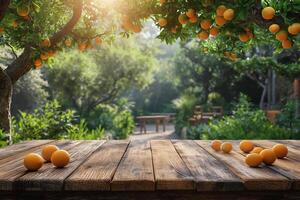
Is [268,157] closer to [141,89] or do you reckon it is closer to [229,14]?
[229,14]

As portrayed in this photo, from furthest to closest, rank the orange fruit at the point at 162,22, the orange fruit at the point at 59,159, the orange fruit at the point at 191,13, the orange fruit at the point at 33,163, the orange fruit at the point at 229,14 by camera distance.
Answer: the orange fruit at the point at 162,22 → the orange fruit at the point at 191,13 → the orange fruit at the point at 229,14 → the orange fruit at the point at 59,159 → the orange fruit at the point at 33,163

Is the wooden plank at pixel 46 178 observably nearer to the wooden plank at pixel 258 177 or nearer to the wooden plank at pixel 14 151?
the wooden plank at pixel 14 151

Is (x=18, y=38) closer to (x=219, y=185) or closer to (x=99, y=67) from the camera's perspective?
(x=219, y=185)

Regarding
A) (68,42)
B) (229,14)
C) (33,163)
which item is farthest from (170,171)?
(68,42)

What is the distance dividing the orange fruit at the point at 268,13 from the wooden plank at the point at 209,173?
3.93 ft

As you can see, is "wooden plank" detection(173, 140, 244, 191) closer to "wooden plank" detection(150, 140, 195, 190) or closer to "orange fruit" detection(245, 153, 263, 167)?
"wooden plank" detection(150, 140, 195, 190)

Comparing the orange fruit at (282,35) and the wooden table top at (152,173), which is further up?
the orange fruit at (282,35)

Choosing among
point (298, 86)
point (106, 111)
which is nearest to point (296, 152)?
point (298, 86)

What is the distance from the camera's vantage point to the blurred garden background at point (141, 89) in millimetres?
9547


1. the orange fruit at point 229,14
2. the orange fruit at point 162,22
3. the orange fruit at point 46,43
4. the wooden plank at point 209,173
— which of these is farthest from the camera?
the orange fruit at point 46,43

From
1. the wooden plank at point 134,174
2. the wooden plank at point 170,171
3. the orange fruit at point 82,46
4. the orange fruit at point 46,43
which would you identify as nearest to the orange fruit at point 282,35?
the wooden plank at point 170,171

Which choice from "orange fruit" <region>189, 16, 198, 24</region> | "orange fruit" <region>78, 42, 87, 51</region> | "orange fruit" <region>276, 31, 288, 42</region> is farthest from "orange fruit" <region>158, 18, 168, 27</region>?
"orange fruit" <region>78, 42, 87, 51</region>

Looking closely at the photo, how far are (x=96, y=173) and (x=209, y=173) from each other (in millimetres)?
657

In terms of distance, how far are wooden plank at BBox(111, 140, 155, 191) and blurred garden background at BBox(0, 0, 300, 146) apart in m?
1.66
